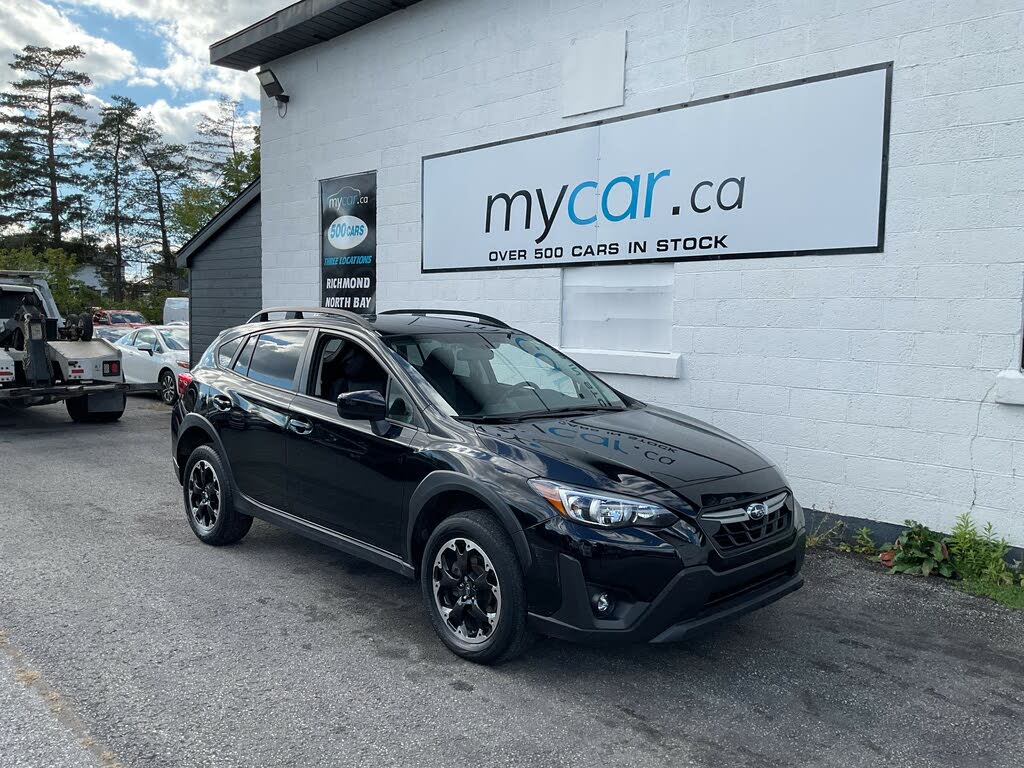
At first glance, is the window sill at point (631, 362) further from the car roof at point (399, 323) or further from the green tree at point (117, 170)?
the green tree at point (117, 170)

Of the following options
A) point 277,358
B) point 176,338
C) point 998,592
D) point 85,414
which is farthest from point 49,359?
point 998,592

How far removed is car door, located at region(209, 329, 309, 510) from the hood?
170cm

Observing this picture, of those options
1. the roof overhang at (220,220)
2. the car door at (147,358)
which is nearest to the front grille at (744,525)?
the roof overhang at (220,220)

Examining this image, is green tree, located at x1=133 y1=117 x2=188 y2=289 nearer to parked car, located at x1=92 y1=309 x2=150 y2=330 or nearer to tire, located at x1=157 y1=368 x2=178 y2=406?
parked car, located at x1=92 y1=309 x2=150 y2=330

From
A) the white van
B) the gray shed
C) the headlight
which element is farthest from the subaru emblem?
the white van

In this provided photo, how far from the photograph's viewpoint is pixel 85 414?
40.0 feet

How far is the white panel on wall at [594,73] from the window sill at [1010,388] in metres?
3.98

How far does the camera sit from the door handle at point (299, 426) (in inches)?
195

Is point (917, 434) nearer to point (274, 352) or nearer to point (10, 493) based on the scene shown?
point (274, 352)

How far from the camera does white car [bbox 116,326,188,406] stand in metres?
14.3

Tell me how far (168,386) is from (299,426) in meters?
10.5

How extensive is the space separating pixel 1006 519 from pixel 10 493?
8134mm

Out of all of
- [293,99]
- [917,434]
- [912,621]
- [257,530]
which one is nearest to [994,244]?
[917,434]

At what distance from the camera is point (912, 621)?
4770mm
